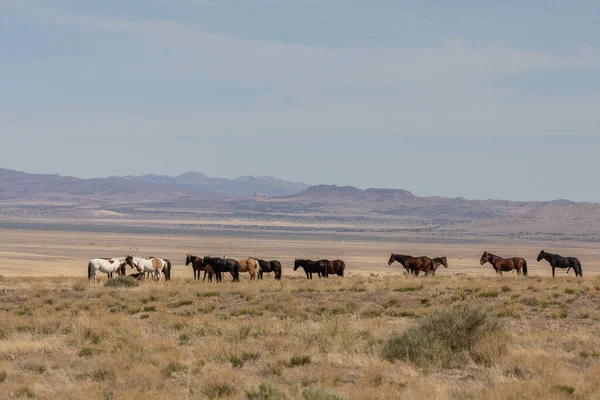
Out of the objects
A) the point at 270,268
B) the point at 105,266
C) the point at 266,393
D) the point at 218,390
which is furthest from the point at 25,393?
the point at 270,268

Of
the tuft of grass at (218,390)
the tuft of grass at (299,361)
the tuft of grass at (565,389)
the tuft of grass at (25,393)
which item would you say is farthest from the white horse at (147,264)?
the tuft of grass at (565,389)

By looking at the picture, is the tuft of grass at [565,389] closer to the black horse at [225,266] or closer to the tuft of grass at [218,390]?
the tuft of grass at [218,390]

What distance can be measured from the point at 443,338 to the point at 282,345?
3.17 meters

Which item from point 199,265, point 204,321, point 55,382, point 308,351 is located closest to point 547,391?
point 308,351

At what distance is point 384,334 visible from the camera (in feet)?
54.7

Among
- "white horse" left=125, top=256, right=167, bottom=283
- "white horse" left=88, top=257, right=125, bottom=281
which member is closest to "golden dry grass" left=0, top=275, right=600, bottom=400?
"white horse" left=88, top=257, right=125, bottom=281

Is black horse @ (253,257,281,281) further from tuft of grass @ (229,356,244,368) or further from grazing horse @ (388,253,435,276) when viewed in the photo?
tuft of grass @ (229,356,244,368)

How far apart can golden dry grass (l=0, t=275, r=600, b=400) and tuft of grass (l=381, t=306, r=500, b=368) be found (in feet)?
0.59

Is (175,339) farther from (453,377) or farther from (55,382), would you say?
(453,377)

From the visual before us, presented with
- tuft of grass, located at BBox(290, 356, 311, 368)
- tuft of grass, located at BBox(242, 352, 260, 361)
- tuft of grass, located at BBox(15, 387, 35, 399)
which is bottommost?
tuft of grass, located at BBox(15, 387, 35, 399)

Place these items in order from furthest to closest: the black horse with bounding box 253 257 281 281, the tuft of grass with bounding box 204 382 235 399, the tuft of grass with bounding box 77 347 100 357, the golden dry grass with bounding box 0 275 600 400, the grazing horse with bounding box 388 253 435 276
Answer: the grazing horse with bounding box 388 253 435 276 → the black horse with bounding box 253 257 281 281 → the tuft of grass with bounding box 77 347 100 357 → the golden dry grass with bounding box 0 275 600 400 → the tuft of grass with bounding box 204 382 235 399

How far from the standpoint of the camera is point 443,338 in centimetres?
1462

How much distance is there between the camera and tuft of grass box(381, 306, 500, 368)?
45.3ft

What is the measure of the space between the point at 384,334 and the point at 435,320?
78.5 inches
